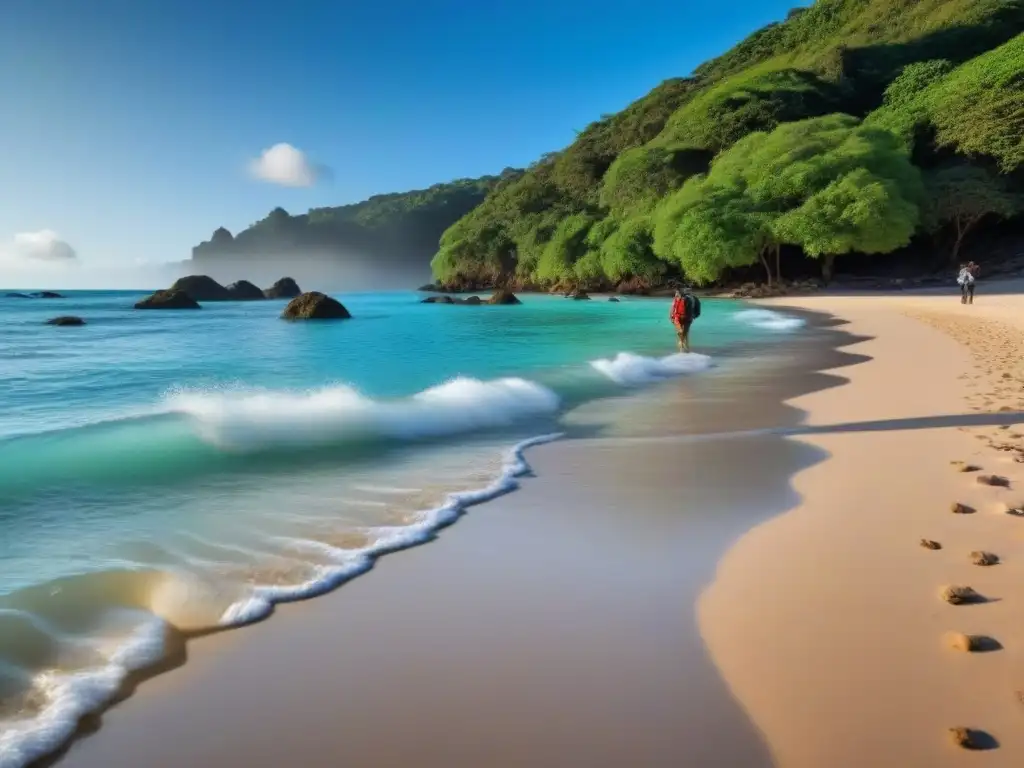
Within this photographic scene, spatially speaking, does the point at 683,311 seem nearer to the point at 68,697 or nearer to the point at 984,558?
the point at 984,558

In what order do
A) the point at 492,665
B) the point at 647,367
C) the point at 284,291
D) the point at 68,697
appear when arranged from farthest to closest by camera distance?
the point at 284,291, the point at 647,367, the point at 492,665, the point at 68,697

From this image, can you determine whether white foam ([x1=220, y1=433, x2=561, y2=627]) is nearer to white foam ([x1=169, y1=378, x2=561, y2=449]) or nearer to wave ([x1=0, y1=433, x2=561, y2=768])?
wave ([x1=0, y1=433, x2=561, y2=768])

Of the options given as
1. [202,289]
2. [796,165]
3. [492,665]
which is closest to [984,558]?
[492,665]

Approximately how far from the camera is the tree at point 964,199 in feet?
125

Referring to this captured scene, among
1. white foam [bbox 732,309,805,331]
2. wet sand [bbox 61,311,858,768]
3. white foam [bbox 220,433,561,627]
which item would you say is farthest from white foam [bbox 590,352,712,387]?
white foam [bbox 732,309,805,331]

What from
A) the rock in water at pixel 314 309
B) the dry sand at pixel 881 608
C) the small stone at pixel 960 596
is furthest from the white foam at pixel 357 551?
the rock in water at pixel 314 309

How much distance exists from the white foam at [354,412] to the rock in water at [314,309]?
24.6 m

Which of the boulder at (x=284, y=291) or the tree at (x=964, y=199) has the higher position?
the tree at (x=964, y=199)

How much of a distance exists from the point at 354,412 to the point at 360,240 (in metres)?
177

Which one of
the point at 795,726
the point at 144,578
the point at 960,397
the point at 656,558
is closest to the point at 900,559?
the point at 656,558

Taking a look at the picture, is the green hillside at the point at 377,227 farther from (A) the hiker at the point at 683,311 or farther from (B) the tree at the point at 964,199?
(A) the hiker at the point at 683,311

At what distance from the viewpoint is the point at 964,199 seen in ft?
126

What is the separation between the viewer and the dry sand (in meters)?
2.40

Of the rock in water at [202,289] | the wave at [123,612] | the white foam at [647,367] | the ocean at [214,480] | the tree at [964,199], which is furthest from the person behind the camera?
the rock in water at [202,289]
